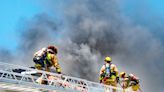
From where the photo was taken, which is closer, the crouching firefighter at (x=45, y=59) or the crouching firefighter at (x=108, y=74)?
the crouching firefighter at (x=45, y=59)

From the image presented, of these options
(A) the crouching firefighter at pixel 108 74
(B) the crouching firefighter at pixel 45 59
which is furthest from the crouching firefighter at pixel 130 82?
(B) the crouching firefighter at pixel 45 59

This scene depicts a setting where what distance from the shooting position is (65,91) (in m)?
12.1

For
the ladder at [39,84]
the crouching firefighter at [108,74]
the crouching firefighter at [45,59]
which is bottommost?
the ladder at [39,84]

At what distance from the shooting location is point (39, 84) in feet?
37.0

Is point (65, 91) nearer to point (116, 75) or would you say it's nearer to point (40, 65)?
point (40, 65)

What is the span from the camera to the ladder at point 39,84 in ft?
34.3

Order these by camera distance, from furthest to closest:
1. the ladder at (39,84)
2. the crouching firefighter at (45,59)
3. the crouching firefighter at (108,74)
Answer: the crouching firefighter at (108,74), the crouching firefighter at (45,59), the ladder at (39,84)

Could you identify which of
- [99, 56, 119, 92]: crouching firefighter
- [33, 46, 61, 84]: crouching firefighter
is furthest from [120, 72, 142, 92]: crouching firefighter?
[33, 46, 61, 84]: crouching firefighter

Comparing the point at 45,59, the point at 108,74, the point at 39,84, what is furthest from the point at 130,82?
the point at 39,84

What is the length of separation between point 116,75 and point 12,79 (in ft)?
22.6

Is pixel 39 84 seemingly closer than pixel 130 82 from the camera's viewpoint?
Yes

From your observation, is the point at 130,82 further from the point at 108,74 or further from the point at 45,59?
the point at 45,59

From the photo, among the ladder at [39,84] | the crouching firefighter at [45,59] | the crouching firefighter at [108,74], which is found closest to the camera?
the ladder at [39,84]

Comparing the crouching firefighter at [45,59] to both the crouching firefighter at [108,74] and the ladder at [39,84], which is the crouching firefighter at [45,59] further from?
the crouching firefighter at [108,74]
